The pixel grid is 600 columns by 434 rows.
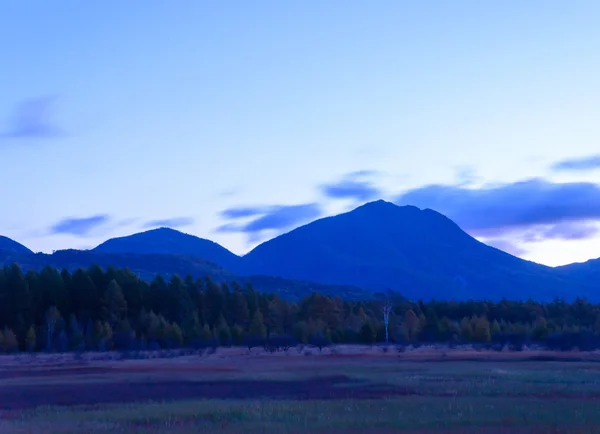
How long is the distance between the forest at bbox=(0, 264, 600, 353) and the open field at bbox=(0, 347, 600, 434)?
1830 inches

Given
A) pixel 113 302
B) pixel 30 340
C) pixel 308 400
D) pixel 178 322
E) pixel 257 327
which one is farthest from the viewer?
pixel 178 322

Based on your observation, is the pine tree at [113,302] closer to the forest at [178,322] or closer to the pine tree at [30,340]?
the forest at [178,322]

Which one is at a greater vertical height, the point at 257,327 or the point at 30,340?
the point at 257,327

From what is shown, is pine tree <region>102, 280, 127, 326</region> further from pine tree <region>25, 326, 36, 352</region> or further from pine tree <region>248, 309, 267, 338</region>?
pine tree <region>248, 309, 267, 338</region>

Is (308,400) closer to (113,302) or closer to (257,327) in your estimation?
(113,302)

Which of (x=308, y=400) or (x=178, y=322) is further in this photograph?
(x=178, y=322)

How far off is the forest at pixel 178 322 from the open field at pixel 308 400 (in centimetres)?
4647

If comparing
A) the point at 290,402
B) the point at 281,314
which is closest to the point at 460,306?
the point at 281,314

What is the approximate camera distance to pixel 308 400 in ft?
123

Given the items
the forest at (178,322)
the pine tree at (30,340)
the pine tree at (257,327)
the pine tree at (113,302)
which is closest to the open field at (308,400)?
the pine tree at (30,340)

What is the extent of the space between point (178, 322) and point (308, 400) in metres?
90.2

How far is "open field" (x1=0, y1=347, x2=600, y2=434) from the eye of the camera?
1119 inches

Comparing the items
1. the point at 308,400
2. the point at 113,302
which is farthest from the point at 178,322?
the point at 308,400

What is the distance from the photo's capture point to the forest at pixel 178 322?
107812mm
